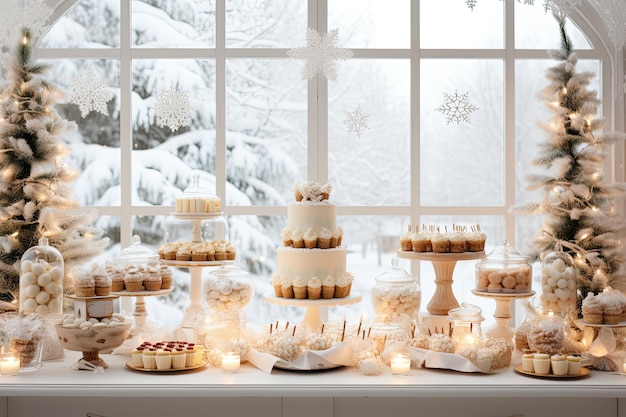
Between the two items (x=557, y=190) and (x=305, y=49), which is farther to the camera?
(x=305, y=49)

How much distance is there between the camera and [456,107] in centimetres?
Answer: 466

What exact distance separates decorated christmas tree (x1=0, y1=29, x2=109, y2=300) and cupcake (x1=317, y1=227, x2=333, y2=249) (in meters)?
1.42

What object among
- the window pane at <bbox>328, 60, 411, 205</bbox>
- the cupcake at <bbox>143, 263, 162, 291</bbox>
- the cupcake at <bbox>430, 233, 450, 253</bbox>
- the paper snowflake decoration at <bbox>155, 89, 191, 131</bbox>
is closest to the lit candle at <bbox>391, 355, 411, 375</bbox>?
the cupcake at <bbox>430, 233, 450, 253</bbox>

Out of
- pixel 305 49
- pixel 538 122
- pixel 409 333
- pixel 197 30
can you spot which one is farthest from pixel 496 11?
pixel 409 333

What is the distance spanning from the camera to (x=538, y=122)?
4246 mm

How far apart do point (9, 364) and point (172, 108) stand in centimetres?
205

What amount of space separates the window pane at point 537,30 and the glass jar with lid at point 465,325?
208 cm

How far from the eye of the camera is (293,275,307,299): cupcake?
352 centimetres

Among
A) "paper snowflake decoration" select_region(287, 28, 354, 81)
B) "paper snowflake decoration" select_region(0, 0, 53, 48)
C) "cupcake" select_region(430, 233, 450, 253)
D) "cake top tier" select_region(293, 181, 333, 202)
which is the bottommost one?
"cupcake" select_region(430, 233, 450, 253)

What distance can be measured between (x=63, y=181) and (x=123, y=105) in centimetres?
76

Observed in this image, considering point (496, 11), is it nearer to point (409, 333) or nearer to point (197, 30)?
point (197, 30)

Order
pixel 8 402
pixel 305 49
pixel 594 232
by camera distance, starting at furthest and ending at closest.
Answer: pixel 305 49, pixel 594 232, pixel 8 402

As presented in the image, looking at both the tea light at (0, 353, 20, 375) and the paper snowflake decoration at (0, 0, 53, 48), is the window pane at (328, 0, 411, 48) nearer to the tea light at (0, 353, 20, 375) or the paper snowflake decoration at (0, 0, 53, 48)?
the paper snowflake decoration at (0, 0, 53, 48)

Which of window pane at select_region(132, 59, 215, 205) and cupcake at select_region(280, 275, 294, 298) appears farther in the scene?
window pane at select_region(132, 59, 215, 205)
